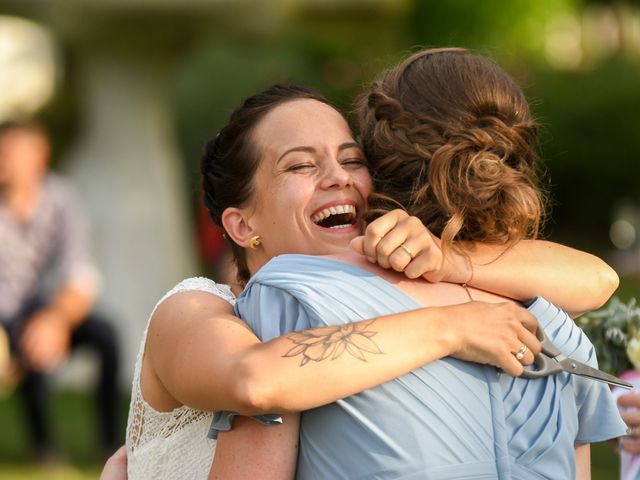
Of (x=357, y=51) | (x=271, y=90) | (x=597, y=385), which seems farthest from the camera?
(x=357, y=51)

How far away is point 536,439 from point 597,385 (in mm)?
303

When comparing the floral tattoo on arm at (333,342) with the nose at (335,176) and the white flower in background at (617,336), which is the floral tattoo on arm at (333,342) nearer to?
the nose at (335,176)

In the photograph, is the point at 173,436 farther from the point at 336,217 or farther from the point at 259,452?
the point at 336,217

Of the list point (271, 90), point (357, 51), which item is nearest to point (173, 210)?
point (357, 51)

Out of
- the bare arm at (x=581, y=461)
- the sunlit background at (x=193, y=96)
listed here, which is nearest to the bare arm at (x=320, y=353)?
the bare arm at (x=581, y=461)

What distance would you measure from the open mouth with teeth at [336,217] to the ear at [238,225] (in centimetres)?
21

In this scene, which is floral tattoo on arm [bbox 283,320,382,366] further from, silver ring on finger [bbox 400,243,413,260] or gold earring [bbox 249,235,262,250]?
gold earring [bbox 249,235,262,250]

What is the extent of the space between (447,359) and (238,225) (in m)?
0.89

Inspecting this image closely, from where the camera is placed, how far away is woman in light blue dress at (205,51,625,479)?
2371 mm

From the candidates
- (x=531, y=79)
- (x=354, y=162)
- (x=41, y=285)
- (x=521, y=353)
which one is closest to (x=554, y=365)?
(x=521, y=353)

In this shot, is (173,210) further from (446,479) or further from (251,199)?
(446,479)

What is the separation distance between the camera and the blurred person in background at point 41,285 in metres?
8.12

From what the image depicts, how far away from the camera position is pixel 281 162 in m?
2.98

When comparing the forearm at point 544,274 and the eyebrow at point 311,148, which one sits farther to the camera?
the eyebrow at point 311,148
